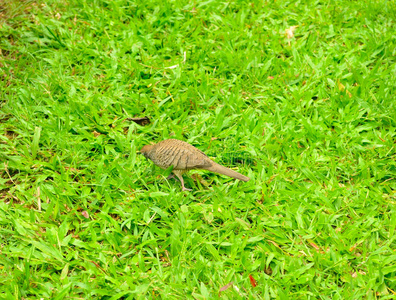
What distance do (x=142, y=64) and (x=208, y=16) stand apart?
4.44 ft

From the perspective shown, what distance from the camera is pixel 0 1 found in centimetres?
595

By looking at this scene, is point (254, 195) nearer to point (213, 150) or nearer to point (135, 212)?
point (213, 150)

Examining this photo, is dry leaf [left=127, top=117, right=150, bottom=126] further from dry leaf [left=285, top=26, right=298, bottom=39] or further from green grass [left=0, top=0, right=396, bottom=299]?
dry leaf [left=285, top=26, right=298, bottom=39]

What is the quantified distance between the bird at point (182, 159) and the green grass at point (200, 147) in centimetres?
23

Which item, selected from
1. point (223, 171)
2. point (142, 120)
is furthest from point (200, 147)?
point (142, 120)

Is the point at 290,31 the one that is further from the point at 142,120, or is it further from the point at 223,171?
the point at 223,171

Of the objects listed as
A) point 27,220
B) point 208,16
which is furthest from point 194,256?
point 208,16

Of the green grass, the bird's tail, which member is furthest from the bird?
the green grass

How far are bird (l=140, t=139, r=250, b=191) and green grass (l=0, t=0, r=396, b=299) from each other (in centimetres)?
23

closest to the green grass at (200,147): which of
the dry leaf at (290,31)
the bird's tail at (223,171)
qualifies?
the dry leaf at (290,31)

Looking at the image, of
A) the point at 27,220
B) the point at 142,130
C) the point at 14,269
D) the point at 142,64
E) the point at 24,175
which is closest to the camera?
the point at 14,269

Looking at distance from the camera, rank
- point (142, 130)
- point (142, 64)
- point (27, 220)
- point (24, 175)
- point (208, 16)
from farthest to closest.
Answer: point (208, 16)
point (142, 64)
point (142, 130)
point (24, 175)
point (27, 220)

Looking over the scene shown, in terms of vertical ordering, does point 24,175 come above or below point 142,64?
below

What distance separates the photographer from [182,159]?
3.81 metres
